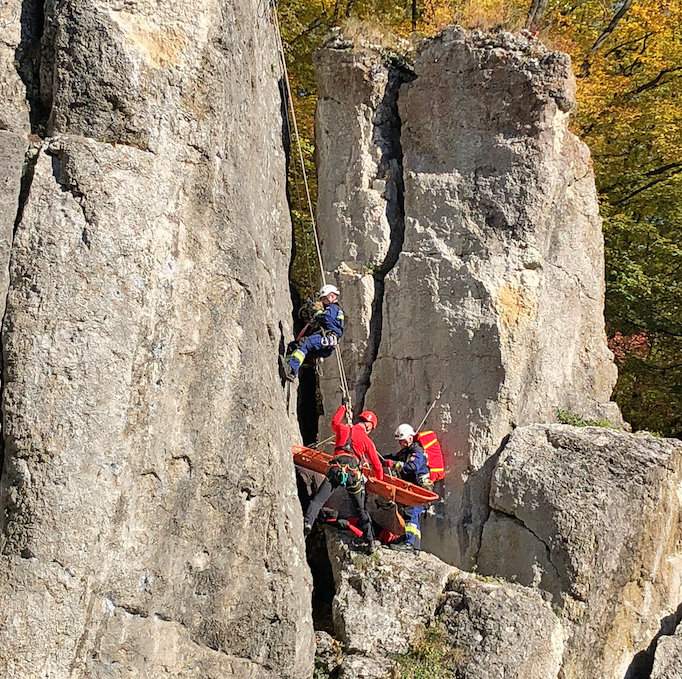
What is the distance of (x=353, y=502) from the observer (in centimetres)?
1073

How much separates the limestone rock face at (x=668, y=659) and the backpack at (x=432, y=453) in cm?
322

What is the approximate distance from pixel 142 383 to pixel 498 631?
15.4 feet

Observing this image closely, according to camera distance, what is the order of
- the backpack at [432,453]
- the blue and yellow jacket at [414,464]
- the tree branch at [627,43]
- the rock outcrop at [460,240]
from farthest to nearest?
the tree branch at [627,43], the rock outcrop at [460,240], the backpack at [432,453], the blue and yellow jacket at [414,464]

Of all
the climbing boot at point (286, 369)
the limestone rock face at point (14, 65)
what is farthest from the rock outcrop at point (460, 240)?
the limestone rock face at point (14, 65)

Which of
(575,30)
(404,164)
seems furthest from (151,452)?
(575,30)

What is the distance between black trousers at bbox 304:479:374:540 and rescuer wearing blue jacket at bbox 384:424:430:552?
0.43 metres

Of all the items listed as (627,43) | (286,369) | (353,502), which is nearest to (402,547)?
(353,502)

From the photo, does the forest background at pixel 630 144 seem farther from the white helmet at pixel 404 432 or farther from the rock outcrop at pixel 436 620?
the rock outcrop at pixel 436 620

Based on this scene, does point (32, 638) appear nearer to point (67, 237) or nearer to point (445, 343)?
point (67, 237)

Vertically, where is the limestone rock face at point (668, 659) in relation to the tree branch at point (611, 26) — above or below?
below

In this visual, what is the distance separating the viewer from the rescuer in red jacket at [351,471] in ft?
33.2

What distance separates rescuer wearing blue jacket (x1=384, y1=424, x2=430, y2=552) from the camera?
1080 cm

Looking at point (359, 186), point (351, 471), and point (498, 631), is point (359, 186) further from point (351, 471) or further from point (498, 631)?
point (498, 631)

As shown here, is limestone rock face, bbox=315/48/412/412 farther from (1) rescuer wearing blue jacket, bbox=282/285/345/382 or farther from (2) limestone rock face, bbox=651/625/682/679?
(2) limestone rock face, bbox=651/625/682/679
